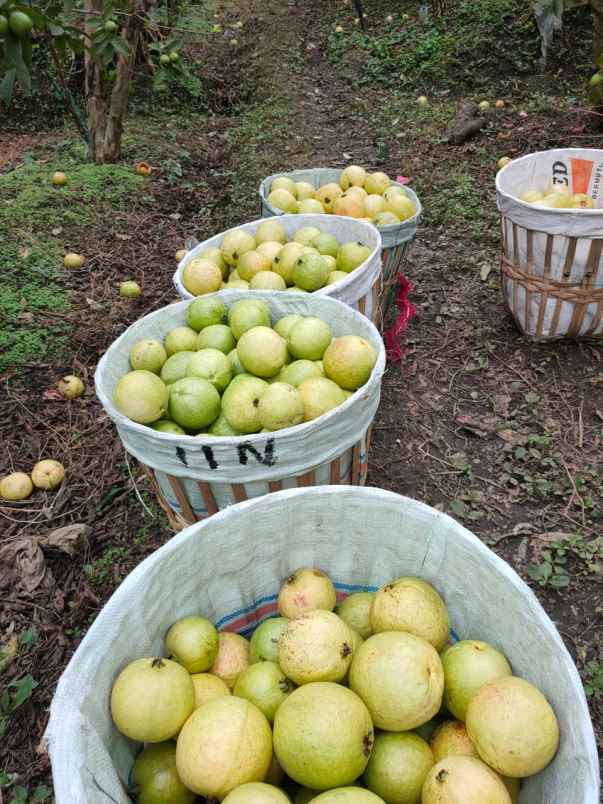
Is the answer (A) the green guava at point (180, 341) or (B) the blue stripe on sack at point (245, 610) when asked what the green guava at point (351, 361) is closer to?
(A) the green guava at point (180, 341)

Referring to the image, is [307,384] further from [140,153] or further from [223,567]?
[140,153]

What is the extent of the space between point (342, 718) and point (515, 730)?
1.23 ft

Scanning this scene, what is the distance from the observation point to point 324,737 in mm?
1192

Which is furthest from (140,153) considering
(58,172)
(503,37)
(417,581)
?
(417,581)

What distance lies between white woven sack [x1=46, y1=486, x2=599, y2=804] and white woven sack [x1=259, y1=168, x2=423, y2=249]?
7.55 feet

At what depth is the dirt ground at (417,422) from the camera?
259 centimetres

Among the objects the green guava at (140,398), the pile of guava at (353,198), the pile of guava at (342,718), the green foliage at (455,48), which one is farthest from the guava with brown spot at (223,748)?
the green foliage at (455,48)

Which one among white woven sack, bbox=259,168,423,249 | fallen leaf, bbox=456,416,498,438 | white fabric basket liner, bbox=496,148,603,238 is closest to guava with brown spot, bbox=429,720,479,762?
fallen leaf, bbox=456,416,498,438

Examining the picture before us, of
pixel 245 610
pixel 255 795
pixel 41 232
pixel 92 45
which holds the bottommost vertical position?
pixel 41 232

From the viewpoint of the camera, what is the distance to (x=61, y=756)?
3.79 ft

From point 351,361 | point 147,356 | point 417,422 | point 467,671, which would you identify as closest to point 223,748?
point 467,671

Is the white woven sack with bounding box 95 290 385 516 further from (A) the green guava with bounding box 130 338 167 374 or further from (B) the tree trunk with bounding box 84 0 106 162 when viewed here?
(B) the tree trunk with bounding box 84 0 106 162

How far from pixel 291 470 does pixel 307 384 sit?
376mm

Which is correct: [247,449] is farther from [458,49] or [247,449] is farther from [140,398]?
[458,49]
